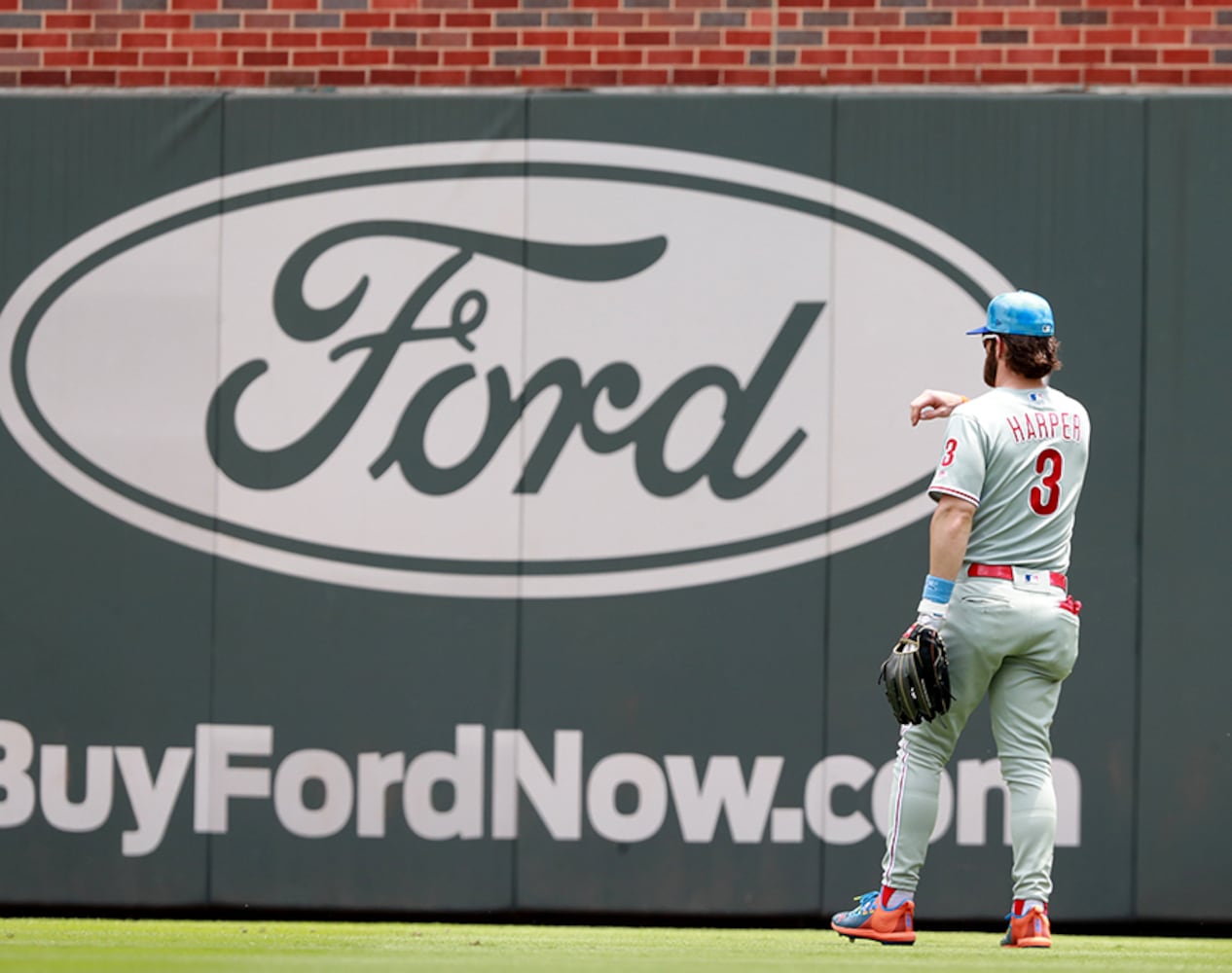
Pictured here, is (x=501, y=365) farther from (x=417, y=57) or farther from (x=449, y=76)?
(x=417, y=57)

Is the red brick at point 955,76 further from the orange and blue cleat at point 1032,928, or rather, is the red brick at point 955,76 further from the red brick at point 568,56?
the orange and blue cleat at point 1032,928

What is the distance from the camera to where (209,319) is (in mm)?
6223

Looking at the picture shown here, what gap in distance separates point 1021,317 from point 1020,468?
17.8 inches

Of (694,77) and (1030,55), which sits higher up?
(1030,55)

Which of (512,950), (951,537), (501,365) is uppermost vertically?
(501,365)

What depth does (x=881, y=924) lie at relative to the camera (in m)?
4.84

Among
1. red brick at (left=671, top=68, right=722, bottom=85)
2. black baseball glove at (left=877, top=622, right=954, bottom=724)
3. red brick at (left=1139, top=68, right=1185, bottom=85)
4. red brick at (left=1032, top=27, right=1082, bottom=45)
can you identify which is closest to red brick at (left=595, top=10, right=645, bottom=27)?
red brick at (left=671, top=68, right=722, bottom=85)

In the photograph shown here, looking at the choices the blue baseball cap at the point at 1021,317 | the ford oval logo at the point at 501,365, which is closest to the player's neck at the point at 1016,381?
the blue baseball cap at the point at 1021,317

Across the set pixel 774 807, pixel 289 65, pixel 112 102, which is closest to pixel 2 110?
pixel 112 102

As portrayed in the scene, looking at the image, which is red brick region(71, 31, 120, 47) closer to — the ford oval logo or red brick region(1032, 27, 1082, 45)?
the ford oval logo

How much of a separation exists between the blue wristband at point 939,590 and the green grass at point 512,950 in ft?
3.36

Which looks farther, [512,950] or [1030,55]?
[1030,55]

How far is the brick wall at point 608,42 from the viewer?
624 cm

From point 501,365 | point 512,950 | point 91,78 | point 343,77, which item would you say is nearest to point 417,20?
point 343,77
